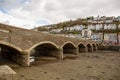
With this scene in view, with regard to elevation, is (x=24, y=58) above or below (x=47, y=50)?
below

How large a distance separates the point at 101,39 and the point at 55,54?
65.8 meters

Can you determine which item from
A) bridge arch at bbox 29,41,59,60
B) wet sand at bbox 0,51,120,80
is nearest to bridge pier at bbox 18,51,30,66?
wet sand at bbox 0,51,120,80

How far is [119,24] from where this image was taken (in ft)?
344

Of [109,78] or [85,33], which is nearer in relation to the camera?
[109,78]

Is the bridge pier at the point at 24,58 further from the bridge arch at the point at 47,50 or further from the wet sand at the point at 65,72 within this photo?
the bridge arch at the point at 47,50

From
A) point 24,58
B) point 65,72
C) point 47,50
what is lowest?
point 65,72

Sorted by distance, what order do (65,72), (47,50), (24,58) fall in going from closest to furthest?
(65,72)
(24,58)
(47,50)

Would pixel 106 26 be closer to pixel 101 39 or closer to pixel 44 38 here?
pixel 101 39

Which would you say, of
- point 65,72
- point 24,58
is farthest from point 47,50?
point 65,72

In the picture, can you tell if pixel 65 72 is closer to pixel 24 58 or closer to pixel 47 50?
pixel 24 58

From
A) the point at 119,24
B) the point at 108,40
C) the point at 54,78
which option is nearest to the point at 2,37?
the point at 54,78

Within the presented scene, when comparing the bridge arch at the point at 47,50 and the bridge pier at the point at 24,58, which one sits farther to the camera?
the bridge arch at the point at 47,50

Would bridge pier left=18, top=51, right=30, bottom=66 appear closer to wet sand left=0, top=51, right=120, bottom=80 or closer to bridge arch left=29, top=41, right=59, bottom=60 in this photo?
wet sand left=0, top=51, right=120, bottom=80

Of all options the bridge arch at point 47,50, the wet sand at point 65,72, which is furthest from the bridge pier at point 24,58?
the bridge arch at point 47,50
